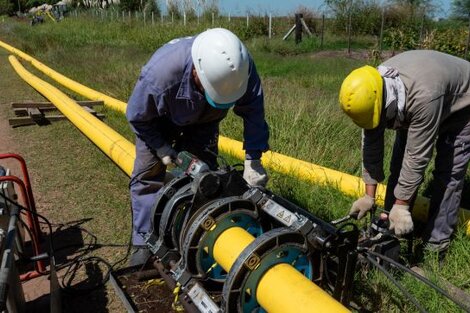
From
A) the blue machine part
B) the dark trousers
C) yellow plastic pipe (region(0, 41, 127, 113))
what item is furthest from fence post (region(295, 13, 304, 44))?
the blue machine part

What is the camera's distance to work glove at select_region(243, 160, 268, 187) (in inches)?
117

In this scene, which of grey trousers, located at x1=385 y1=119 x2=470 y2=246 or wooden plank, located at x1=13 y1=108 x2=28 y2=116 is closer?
grey trousers, located at x1=385 y1=119 x2=470 y2=246

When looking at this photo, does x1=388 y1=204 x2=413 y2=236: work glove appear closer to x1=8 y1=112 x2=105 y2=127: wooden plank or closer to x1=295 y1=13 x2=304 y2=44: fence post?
x1=8 y1=112 x2=105 y2=127: wooden plank

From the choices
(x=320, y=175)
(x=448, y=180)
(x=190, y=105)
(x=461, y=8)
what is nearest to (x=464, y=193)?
(x=448, y=180)

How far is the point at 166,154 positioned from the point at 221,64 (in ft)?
2.76

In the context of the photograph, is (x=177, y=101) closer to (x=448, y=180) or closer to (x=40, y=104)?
(x=448, y=180)

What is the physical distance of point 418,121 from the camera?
262 cm

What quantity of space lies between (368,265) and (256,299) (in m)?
1.06

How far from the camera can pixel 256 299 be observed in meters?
2.08

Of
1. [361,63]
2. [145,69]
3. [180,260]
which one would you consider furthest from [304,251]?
[361,63]

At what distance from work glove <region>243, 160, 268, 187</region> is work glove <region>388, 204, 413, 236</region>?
2.70ft

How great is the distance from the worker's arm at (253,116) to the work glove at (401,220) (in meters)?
0.91

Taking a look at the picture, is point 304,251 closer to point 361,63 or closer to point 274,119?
point 274,119

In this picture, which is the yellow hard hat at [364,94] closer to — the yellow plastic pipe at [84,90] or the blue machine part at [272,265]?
the blue machine part at [272,265]
